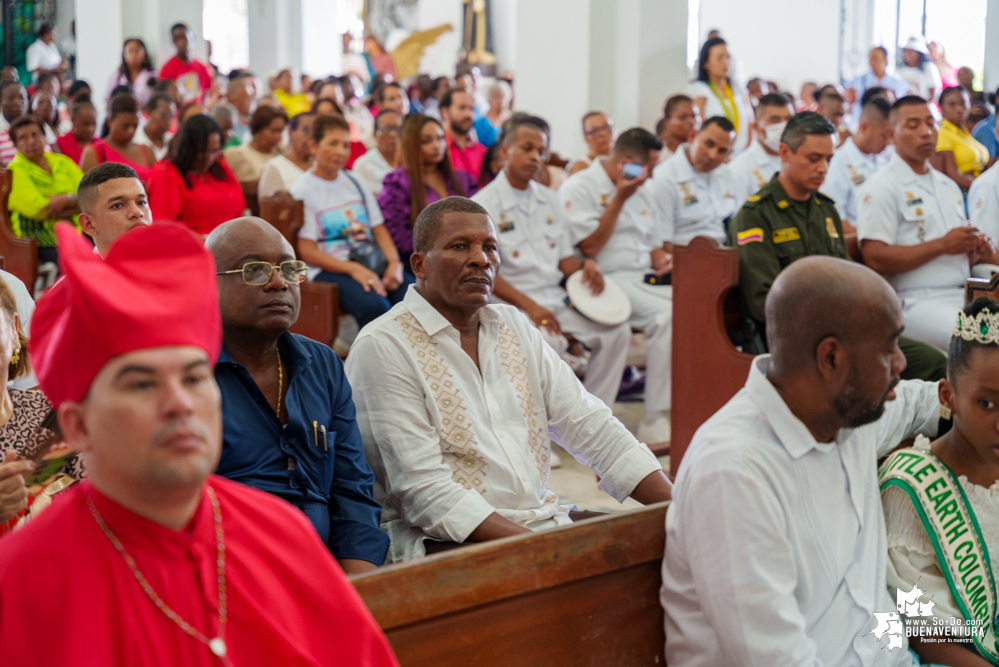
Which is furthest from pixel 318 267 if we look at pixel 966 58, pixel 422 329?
pixel 966 58

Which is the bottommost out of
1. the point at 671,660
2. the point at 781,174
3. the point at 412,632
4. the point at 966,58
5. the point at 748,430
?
the point at 671,660

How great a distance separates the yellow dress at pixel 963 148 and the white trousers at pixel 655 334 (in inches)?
140

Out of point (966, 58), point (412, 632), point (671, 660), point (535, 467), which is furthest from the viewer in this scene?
point (966, 58)

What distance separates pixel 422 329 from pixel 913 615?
48.3 inches

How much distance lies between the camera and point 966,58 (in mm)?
13727

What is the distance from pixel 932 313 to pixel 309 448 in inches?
123

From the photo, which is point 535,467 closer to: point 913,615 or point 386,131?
point 913,615

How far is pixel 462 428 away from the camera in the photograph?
7.61 ft

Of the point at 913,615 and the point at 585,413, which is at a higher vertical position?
the point at 585,413

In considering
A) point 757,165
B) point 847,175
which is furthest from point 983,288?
point 757,165

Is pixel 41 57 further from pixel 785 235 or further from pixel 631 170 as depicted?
pixel 785 235

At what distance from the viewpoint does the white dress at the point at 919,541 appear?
1.87 m

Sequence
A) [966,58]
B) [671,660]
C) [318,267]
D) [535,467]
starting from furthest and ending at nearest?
[966,58], [318,267], [535,467], [671,660]

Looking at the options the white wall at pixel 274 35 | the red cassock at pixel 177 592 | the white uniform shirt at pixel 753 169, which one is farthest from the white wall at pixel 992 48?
the red cassock at pixel 177 592
